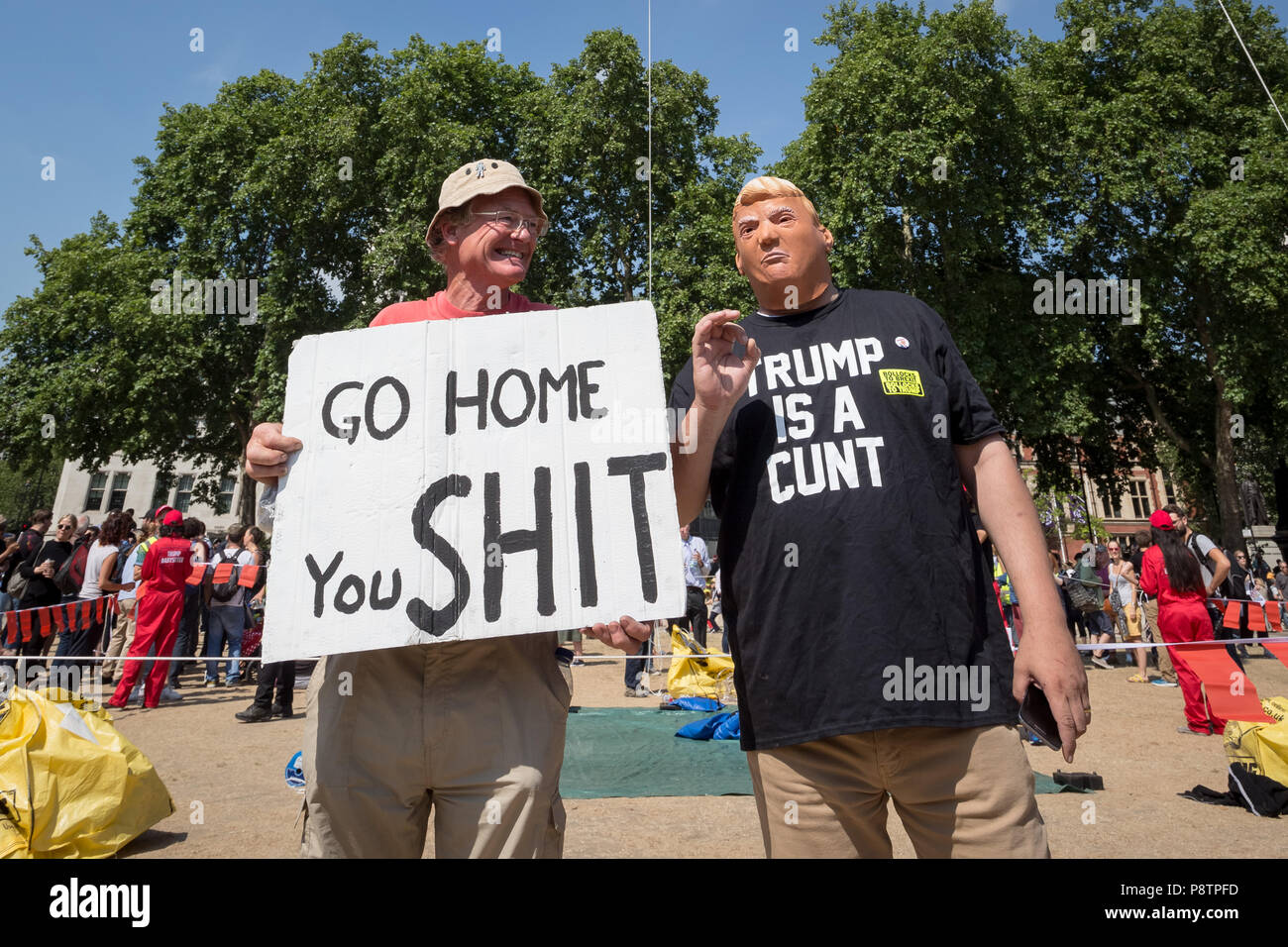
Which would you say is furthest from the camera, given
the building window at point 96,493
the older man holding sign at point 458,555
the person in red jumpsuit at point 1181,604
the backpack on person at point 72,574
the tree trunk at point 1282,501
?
the building window at point 96,493

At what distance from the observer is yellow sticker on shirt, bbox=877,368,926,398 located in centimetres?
200

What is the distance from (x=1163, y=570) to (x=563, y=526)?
939 centimetres

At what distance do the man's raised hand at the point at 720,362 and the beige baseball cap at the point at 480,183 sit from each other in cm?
63

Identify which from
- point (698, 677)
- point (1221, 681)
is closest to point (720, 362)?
point (698, 677)

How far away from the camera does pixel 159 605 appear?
30.9 ft

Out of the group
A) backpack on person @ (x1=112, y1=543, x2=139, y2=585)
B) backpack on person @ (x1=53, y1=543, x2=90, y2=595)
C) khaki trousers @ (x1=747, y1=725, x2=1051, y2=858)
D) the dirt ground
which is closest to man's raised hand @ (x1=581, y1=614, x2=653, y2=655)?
khaki trousers @ (x1=747, y1=725, x2=1051, y2=858)

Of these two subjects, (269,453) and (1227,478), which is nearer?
(269,453)

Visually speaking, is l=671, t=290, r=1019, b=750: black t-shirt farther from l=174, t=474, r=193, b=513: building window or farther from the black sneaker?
l=174, t=474, r=193, b=513: building window

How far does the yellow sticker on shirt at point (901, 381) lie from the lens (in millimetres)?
2004

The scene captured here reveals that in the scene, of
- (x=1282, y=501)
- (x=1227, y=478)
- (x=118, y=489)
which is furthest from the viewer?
(x=118, y=489)

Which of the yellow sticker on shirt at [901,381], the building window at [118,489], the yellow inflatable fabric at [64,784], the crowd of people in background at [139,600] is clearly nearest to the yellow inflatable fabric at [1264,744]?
the yellow sticker on shirt at [901,381]

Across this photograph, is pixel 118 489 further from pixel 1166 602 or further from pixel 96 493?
pixel 1166 602

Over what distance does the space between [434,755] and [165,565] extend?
9.09m

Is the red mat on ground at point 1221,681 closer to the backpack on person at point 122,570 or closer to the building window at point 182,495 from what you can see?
the backpack on person at point 122,570
